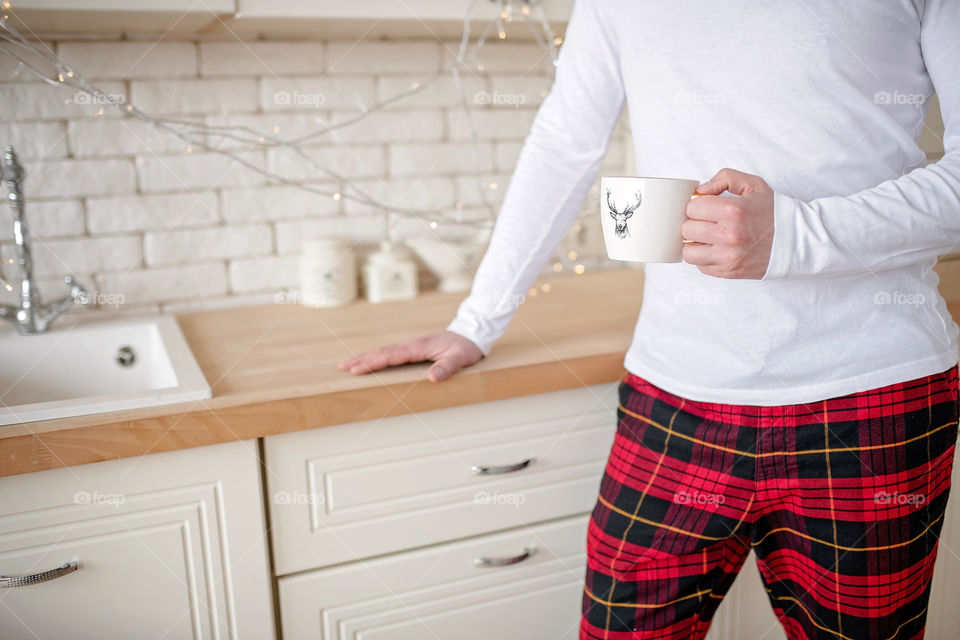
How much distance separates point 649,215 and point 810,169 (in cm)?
22

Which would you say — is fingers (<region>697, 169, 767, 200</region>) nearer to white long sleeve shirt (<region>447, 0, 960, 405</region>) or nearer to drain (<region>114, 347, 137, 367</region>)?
white long sleeve shirt (<region>447, 0, 960, 405</region>)

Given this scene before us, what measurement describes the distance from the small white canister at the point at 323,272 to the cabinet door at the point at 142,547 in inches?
21.2

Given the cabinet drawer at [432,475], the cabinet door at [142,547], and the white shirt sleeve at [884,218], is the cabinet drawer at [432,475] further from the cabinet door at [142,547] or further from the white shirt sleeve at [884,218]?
the white shirt sleeve at [884,218]

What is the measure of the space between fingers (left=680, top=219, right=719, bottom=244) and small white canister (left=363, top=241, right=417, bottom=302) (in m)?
0.86

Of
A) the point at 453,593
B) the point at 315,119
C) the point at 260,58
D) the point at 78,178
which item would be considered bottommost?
the point at 453,593

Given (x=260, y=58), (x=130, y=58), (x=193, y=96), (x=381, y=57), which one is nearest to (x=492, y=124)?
(x=381, y=57)

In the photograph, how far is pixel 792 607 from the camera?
3.01 ft

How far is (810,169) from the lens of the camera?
805 mm

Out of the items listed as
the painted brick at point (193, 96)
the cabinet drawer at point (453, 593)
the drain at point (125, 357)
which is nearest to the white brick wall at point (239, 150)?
the painted brick at point (193, 96)

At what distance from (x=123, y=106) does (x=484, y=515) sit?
0.93 m

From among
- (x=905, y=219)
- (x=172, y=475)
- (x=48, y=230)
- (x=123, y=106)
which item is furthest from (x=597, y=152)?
(x=48, y=230)

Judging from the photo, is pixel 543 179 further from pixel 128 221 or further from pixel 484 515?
pixel 128 221

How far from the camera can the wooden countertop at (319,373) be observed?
87 cm

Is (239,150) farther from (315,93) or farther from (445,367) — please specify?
(445,367)
